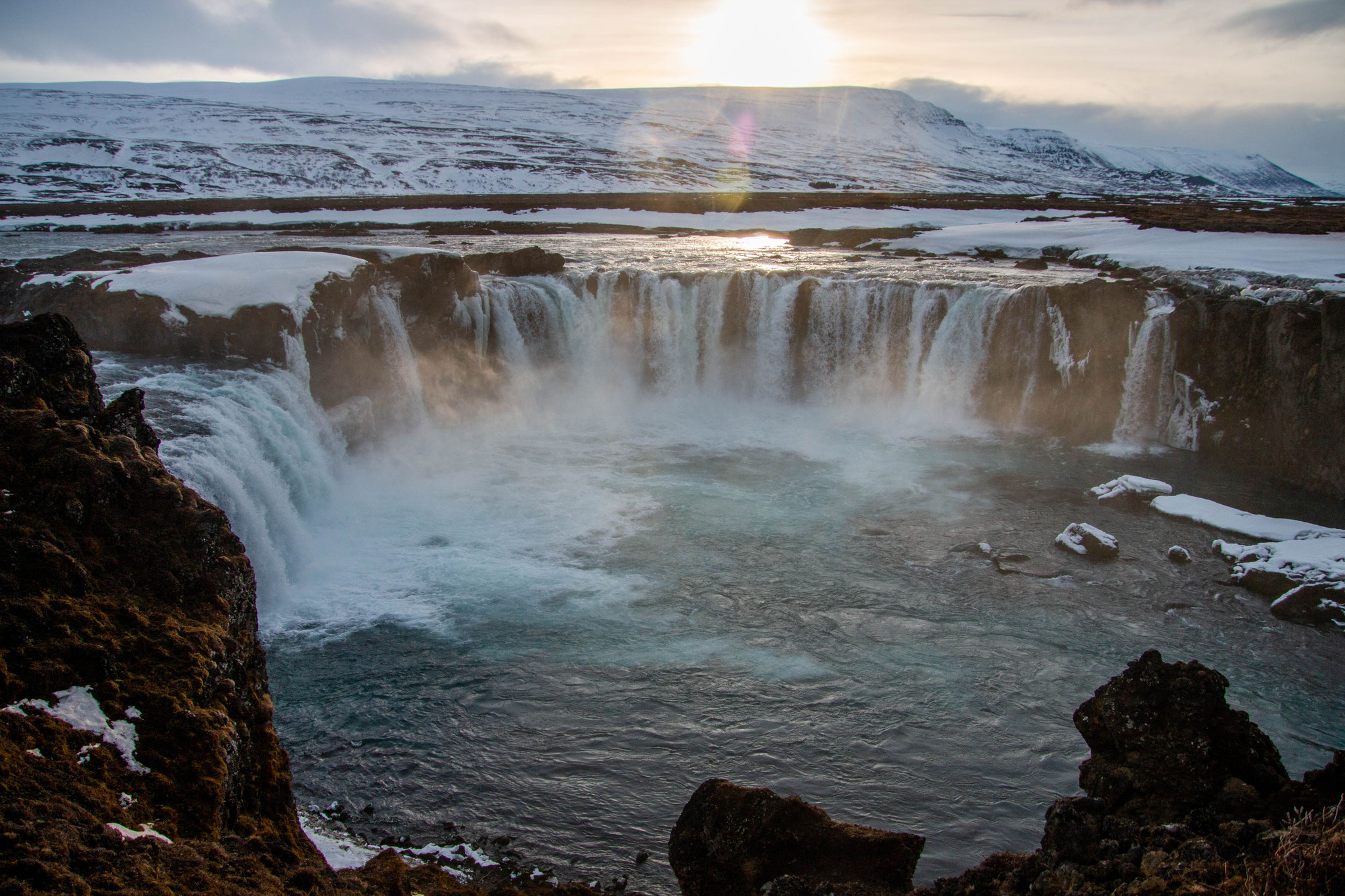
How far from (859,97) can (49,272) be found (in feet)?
637

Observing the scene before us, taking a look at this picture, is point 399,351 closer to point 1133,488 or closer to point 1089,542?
point 1089,542

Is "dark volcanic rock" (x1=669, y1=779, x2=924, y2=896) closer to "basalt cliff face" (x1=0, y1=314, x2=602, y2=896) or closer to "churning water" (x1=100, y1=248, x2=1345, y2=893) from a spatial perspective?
"churning water" (x1=100, y1=248, x2=1345, y2=893)

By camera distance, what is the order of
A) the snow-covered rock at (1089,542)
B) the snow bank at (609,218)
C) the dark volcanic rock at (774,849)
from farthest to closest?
the snow bank at (609,218)
the snow-covered rock at (1089,542)
the dark volcanic rock at (774,849)

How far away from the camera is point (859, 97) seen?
7402 inches

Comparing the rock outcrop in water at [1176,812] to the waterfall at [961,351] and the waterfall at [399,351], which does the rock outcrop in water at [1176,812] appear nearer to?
the waterfall at [961,351]

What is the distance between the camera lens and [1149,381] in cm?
2038

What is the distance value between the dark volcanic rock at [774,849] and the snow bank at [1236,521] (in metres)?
12.0

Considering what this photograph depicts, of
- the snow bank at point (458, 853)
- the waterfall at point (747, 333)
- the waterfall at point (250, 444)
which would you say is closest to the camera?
the snow bank at point (458, 853)

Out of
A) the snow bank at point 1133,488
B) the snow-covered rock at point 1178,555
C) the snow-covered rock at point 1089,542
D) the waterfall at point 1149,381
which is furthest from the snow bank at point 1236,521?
the waterfall at point 1149,381

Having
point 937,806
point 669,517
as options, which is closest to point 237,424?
point 669,517

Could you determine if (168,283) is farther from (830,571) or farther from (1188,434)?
(1188,434)

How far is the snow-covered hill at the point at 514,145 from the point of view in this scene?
88.2 metres

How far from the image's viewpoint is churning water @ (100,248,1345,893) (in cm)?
862

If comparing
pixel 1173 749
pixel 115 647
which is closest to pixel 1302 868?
pixel 1173 749
